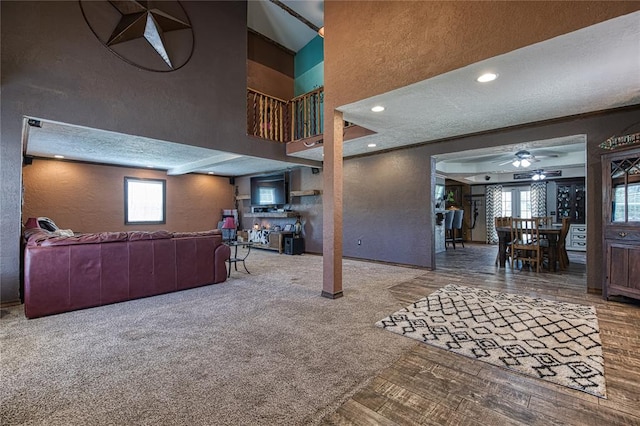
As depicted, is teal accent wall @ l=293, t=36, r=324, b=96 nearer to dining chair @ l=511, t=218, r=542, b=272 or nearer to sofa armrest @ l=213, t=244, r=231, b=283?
sofa armrest @ l=213, t=244, r=231, b=283

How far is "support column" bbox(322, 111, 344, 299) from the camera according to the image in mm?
3811

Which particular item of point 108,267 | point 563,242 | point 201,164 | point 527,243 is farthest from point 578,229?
point 108,267

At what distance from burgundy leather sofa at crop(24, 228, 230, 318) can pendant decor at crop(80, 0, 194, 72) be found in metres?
2.84

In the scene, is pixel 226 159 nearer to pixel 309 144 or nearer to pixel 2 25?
pixel 309 144

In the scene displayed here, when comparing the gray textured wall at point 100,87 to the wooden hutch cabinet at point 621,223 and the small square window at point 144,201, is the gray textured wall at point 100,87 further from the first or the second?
the wooden hutch cabinet at point 621,223

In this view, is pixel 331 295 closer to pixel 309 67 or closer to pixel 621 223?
pixel 621 223

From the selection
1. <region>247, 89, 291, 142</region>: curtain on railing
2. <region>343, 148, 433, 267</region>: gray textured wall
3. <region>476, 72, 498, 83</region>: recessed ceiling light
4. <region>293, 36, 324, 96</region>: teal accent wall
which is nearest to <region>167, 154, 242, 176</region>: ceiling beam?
<region>247, 89, 291, 142</region>: curtain on railing

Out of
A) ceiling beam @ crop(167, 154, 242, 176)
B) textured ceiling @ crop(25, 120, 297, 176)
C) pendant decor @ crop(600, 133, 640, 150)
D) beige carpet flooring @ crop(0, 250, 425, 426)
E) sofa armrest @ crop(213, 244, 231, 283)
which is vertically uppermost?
textured ceiling @ crop(25, 120, 297, 176)

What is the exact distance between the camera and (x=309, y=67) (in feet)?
26.9

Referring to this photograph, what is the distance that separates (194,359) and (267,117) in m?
5.55

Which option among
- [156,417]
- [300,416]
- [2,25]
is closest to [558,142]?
[300,416]

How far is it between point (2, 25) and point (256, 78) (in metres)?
5.13

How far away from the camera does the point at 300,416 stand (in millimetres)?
1561

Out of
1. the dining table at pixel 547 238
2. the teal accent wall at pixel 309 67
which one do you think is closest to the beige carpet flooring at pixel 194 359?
the dining table at pixel 547 238
